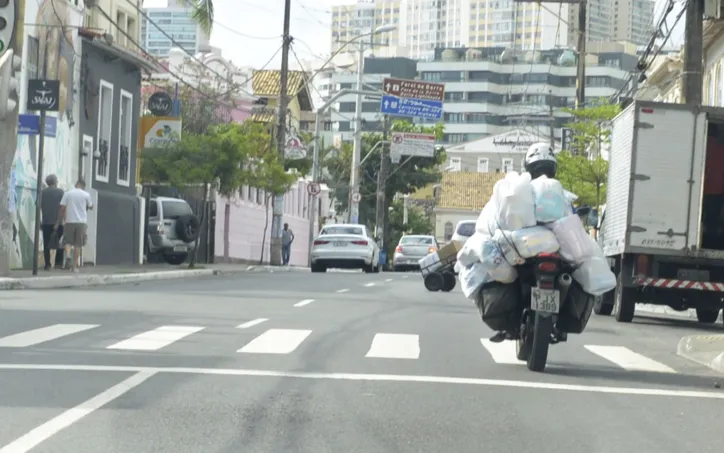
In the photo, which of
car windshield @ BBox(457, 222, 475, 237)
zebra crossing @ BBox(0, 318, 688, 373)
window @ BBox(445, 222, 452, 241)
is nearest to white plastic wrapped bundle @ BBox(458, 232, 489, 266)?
zebra crossing @ BBox(0, 318, 688, 373)

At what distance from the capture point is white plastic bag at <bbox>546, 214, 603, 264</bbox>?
1116 centimetres

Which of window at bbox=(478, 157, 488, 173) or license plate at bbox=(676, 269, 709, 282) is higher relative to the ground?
window at bbox=(478, 157, 488, 173)

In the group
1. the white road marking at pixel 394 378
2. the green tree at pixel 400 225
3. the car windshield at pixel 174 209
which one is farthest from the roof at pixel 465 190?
the white road marking at pixel 394 378

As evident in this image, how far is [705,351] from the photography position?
14.3 meters

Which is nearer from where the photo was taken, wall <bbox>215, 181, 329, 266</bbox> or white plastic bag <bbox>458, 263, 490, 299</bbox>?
white plastic bag <bbox>458, 263, 490, 299</bbox>

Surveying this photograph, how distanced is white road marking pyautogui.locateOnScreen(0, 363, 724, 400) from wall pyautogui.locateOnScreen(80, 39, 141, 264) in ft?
79.3

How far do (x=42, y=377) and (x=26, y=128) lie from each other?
51.9 feet

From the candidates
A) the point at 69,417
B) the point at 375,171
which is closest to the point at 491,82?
the point at 375,171

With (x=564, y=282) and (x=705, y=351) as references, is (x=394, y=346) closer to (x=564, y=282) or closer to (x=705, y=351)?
(x=564, y=282)

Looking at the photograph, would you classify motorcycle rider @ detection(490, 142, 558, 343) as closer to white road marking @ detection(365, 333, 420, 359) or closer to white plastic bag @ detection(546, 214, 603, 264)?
white plastic bag @ detection(546, 214, 603, 264)

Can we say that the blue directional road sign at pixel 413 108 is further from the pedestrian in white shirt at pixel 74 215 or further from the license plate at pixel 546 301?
the license plate at pixel 546 301

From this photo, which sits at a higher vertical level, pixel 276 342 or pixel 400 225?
pixel 276 342

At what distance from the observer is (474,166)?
138000 mm

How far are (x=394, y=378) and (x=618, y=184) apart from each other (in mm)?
11509
